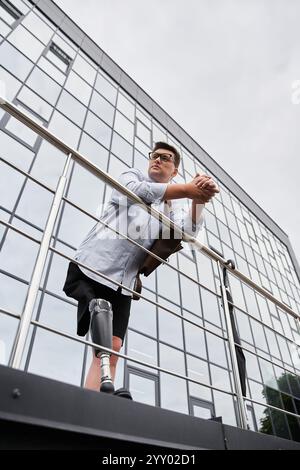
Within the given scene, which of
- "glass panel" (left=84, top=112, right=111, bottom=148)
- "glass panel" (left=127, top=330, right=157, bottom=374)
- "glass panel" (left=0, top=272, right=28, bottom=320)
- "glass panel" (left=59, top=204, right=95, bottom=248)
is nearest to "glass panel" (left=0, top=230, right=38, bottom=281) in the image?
"glass panel" (left=0, top=272, right=28, bottom=320)

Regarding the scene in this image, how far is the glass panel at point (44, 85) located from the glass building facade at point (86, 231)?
0.03 m

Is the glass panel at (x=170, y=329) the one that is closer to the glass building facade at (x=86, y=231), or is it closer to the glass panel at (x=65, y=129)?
the glass building facade at (x=86, y=231)

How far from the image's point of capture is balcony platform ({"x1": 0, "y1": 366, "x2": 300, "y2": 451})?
653 mm

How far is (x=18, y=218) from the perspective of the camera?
19.9 ft

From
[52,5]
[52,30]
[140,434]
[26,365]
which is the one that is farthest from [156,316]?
[52,5]

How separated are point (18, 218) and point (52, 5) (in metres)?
7.88

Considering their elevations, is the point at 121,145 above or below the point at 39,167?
above

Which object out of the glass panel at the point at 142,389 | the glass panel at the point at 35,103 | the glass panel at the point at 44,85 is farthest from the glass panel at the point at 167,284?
the glass panel at the point at 44,85

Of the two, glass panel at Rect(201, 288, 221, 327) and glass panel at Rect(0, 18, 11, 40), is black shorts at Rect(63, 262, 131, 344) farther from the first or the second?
glass panel at Rect(0, 18, 11, 40)

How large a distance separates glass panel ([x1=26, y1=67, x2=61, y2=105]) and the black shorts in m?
7.94

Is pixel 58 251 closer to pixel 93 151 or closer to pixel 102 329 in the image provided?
pixel 102 329

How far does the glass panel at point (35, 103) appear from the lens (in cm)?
763

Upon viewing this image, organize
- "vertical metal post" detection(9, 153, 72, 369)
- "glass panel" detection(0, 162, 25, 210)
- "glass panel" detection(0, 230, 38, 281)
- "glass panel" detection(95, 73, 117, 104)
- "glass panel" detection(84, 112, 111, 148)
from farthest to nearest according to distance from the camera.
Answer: "glass panel" detection(95, 73, 117, 104) → "glass panel" detection(84, 112, 111, 148) → "glass panel" detection(0, 162, 25, 210) → "glass panel" detection(0, 230, 38, 281) → "vertical metal post" detection(9, 153, 72, 369)
